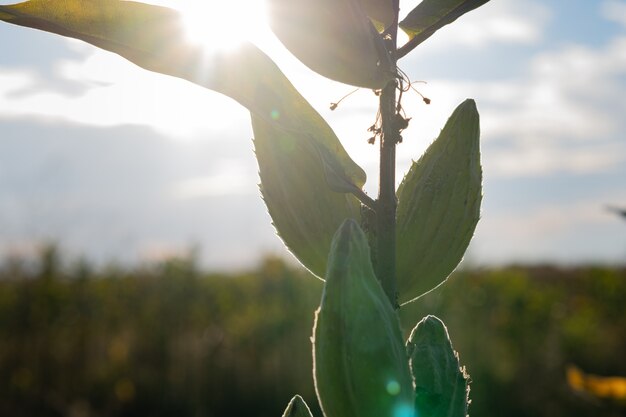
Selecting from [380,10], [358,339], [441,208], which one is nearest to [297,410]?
[358,339]

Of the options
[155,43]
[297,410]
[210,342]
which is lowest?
[210,342]

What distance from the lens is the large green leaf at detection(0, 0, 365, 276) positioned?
1.95 ft

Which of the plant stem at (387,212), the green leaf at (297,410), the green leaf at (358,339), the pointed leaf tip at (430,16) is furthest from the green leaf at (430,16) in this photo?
the green leaf at (297,410)

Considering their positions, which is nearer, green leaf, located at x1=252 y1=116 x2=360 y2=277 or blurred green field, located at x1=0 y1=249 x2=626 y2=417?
green leaf, located at x1=252 y1=116 x2=360 y2=277

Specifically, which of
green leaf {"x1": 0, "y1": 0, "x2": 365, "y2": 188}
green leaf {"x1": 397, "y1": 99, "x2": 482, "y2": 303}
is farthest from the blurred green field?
green leaf {"x1": 0, "y1": 0, "x2": 365, "y2": 188}

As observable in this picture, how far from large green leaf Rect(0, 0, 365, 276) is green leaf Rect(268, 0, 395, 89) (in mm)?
31

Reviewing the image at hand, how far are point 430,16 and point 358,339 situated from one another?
0.33 meters

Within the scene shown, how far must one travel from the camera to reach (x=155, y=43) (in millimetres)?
593

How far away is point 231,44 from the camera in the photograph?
0.60 metres

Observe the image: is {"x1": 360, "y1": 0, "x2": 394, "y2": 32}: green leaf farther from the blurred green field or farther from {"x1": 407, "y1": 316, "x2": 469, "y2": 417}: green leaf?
the blurred green field

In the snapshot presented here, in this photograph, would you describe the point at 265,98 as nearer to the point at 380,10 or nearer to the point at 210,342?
the point at 380,10

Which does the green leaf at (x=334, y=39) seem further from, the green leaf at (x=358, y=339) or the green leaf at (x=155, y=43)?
the green leaf at (x=358, y=339)

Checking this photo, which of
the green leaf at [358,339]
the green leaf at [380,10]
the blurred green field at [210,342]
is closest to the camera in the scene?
the green leaf at [358,339]

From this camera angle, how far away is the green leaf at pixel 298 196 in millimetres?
646
